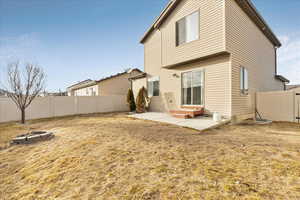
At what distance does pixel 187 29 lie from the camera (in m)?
7.89

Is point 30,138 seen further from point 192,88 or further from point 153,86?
point 153,86

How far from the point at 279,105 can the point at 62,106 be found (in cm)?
1611

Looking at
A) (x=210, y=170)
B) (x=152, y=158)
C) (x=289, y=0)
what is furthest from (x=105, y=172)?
(x=289, y=0)

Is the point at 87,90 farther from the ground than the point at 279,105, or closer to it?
farther from the ground

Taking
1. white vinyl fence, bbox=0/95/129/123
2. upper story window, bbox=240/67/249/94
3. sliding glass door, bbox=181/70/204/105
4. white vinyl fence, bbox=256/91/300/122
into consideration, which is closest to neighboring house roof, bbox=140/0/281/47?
upper story window, bbox=240/67/249/94

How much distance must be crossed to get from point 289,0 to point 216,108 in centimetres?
946

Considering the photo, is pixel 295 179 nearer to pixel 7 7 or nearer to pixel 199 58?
pixel 199 58

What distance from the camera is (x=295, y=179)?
82.6 inches

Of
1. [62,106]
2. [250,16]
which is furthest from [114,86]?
[250,16]

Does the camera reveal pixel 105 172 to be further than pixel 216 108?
No

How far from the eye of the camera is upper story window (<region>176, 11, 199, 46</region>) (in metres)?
7.39

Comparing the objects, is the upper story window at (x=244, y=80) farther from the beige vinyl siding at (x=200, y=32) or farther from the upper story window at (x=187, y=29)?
the upper story window at (x=187, y=29)

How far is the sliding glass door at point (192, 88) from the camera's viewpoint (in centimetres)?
753

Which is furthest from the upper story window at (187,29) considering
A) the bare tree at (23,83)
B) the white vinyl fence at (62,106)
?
the bare tree at (23,83)
